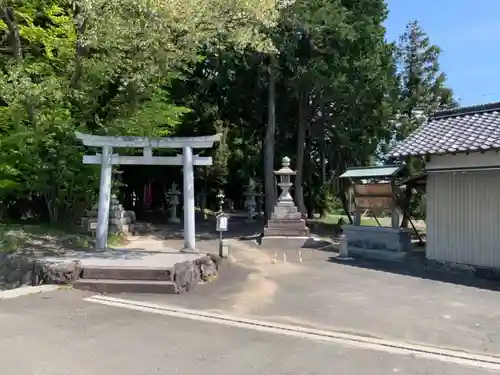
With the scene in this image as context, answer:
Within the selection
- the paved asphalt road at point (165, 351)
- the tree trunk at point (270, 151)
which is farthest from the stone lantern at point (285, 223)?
the paved asphalt road at point (165, 351)

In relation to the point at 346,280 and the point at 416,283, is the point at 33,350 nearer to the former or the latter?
the point at 346,280

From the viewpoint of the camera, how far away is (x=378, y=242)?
15445 mm

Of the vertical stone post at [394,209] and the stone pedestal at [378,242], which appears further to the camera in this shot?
the vertical stone post at [394,209]

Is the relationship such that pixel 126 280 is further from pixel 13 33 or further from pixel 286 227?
pixel 13 33

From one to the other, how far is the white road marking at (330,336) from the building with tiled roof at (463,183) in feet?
20.5

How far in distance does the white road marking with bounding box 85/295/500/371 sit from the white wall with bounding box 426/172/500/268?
626 centimetres

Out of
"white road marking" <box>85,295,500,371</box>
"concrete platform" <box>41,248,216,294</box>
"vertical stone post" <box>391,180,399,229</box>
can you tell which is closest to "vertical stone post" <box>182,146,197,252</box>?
"concrete platform" <box>41,248,216,294</box>

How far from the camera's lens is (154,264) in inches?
414

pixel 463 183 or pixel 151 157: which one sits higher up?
pixel 151 157

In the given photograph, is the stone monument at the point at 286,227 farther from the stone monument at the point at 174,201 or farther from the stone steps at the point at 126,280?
the stone monument at the point at 174,201

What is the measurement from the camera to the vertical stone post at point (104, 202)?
1297 cm

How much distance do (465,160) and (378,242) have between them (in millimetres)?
4426

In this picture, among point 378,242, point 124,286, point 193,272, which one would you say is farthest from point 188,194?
point 378,242

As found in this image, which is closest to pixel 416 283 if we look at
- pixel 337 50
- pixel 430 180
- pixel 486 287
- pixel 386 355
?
pixel 486 287
